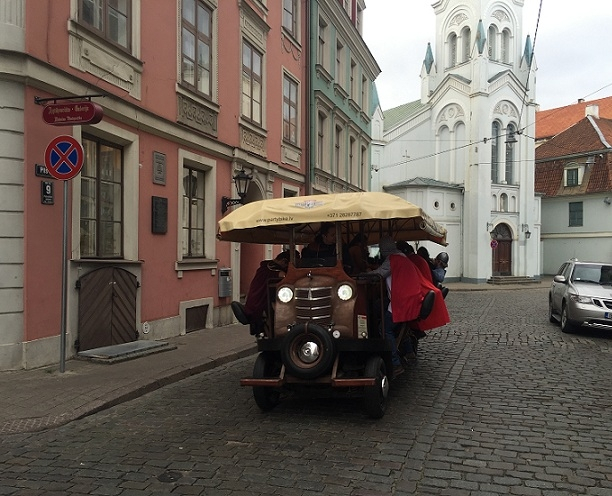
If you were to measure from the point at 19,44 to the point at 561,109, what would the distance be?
56262mm

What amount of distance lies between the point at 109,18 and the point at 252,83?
17.8 feet

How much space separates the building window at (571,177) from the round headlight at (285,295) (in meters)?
42.4

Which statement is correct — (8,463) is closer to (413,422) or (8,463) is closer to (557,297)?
(413,422)

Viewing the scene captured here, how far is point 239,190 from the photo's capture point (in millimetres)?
13117

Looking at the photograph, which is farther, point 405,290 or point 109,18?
point 109,18

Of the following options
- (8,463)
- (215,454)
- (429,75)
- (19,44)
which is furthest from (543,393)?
(429,75)

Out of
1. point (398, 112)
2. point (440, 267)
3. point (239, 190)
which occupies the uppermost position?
point (398, 112)

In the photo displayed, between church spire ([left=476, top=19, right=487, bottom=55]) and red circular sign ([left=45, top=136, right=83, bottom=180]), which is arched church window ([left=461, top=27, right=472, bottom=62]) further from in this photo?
red circular sign ([left=45, top=136, right=83, bottom=180])

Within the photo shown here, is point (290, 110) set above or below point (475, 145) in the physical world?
below

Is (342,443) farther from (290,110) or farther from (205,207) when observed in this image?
(290,110)

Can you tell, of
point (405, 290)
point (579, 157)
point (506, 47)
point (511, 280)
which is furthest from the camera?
point (579, 157)

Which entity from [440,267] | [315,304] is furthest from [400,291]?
[440,267]

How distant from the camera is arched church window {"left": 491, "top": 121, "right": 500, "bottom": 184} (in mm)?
36812

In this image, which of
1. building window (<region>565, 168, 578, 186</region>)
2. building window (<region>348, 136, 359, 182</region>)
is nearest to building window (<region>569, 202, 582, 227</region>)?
building window (<region>565, 168, 578, 186</region>)
